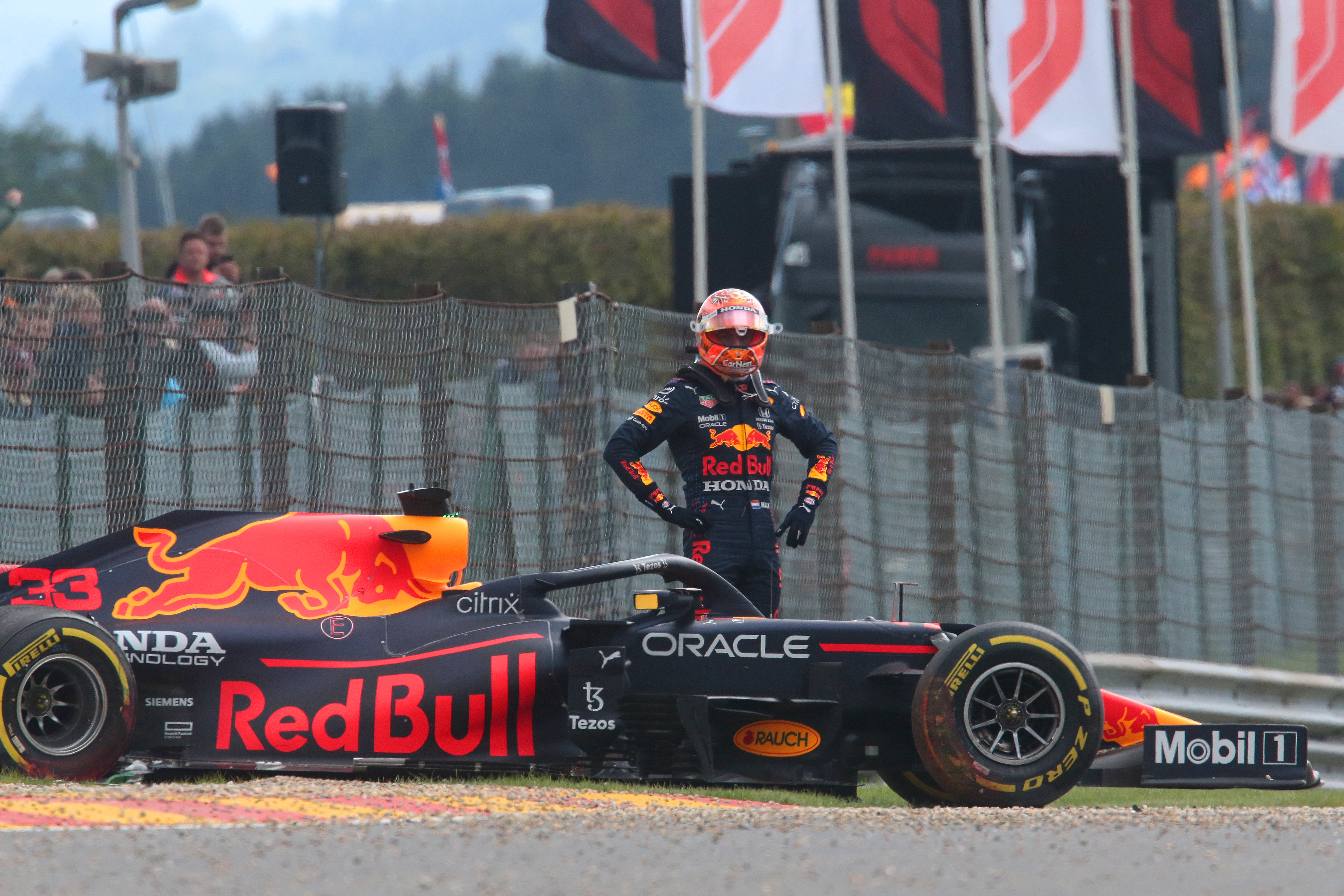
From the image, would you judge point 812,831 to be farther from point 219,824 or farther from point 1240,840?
point 219,824

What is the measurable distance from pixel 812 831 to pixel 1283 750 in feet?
7.25

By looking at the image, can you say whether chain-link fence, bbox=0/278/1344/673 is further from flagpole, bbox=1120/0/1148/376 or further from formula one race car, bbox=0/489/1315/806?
flagpole, bbox=1120/0/1148/376

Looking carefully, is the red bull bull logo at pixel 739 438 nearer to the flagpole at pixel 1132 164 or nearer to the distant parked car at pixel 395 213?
the flagpole at pixel 1132 164

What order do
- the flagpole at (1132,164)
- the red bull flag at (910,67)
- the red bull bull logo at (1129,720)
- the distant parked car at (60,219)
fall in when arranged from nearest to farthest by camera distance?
the red bull bull logo at (1129,720) → the red bull flag at (910,67) → the flagpole at (1132,164) → the distant parked car at (60,219)

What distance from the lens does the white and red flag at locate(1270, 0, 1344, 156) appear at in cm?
1723

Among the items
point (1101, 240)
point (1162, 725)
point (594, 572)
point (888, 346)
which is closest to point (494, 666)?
point (594, 572)

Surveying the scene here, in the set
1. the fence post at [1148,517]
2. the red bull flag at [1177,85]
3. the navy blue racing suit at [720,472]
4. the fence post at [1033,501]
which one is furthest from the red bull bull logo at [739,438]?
the red bull flag at [1177,85]

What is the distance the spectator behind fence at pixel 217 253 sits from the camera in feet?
35.9

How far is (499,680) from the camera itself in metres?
6.57

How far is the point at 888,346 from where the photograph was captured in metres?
10.3

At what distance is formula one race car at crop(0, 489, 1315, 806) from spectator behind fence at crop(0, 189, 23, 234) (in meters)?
6.25

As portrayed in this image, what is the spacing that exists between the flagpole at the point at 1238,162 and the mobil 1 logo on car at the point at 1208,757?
34.6 ft

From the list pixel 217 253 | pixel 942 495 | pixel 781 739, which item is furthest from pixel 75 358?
pixel 942 495

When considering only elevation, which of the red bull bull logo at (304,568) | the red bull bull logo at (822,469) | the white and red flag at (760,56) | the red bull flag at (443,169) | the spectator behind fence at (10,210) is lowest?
the red bull bull logo at (304,568)
